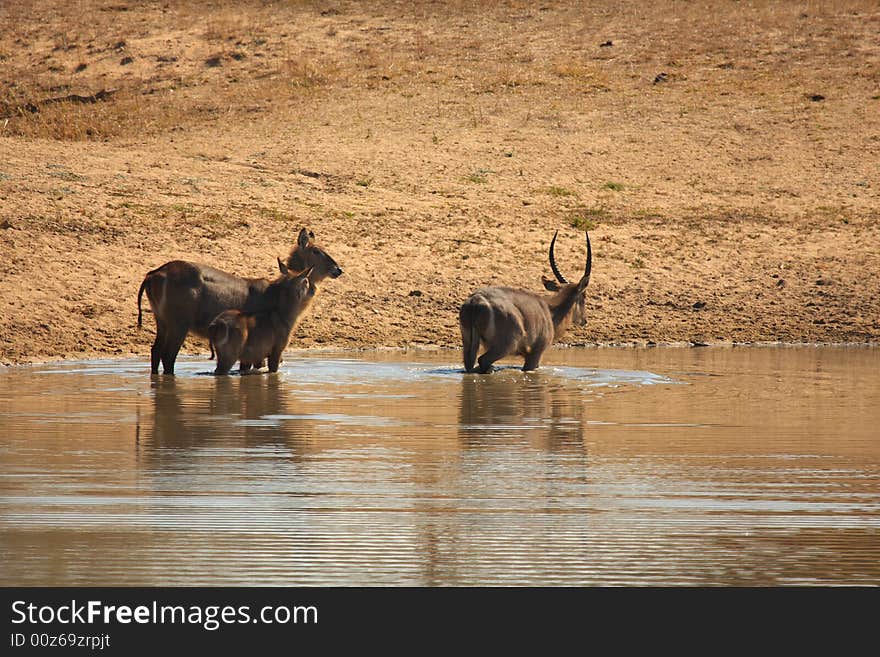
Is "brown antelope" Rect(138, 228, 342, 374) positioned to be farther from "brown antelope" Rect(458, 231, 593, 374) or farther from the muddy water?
"brown antelope" Rect(458, 231, 593, 374)

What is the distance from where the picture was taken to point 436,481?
746cm

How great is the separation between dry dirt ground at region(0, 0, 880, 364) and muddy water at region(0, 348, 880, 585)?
183 inches

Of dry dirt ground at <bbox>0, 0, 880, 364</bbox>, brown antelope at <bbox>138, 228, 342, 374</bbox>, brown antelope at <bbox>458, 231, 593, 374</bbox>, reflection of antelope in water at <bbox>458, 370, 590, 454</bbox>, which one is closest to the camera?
reflection of antelope in water at <bbox>458, 370, 590, 454</bbox>

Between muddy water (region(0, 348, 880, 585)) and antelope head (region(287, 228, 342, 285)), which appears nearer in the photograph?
muddy water (region(0, 348, 880, 585))

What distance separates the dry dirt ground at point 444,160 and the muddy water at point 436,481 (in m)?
4.64

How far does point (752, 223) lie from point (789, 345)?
20.2ft

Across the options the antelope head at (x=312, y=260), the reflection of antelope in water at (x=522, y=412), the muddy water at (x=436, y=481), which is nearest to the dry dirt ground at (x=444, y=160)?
the antelope head at (x=312, y=260)

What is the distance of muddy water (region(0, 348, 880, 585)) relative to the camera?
5703 millimetres

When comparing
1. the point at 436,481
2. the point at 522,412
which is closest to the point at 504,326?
the point at 522,412

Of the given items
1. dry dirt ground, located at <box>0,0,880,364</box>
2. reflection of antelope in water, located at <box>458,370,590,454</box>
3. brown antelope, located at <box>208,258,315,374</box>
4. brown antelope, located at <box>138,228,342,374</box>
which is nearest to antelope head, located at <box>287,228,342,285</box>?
brown antelope, located at <box>208,258,315,374</box>

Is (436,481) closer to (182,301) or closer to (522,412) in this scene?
(522,412)

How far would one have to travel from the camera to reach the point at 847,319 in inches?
719
